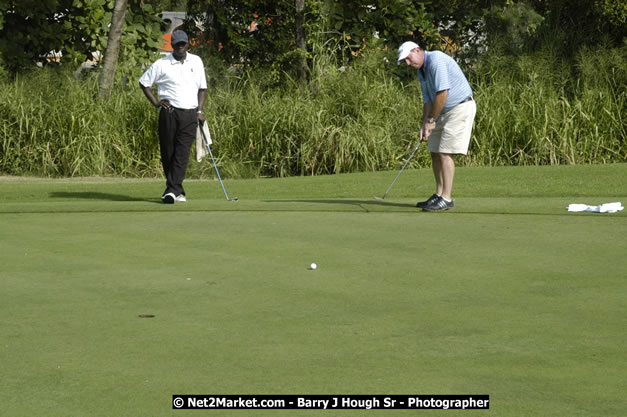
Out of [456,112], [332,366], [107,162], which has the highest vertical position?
[456,112]

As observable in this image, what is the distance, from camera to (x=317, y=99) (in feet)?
51.7

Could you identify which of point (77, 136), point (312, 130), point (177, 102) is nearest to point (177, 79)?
point (177, 102)

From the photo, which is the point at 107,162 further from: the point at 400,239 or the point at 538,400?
the point at 538,400

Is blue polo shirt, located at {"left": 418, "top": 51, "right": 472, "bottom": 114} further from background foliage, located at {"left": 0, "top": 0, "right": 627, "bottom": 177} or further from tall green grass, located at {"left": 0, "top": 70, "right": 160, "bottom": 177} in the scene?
tall green grass, located at {"left": 0, "top": 70, "right": 160, "bottom": 177}

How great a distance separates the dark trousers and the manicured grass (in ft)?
4.05

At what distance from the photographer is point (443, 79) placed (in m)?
9.02

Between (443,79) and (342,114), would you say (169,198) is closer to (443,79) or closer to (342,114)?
(443,79)

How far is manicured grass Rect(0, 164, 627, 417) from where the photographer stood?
368 cm

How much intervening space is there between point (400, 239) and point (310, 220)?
1265 millimetres

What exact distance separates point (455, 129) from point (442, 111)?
23 centimetres

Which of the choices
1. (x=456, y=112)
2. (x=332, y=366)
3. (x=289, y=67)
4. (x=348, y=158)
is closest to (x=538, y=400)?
(x=332, y=366)

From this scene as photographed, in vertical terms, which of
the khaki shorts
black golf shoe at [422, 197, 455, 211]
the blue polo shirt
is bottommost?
black golf shoe at [422, 197, 455, 211]
